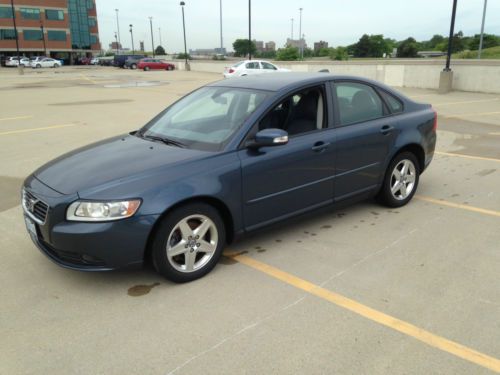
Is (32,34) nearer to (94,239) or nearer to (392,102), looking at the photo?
(392,102)

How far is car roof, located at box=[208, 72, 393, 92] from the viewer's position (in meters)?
4.31

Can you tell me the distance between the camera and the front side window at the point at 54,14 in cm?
8362

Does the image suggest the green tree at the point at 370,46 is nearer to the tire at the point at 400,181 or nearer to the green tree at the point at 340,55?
the green tree at the point at 340,55

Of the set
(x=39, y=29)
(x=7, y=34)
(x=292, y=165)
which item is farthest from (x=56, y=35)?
(x=292, y=165)

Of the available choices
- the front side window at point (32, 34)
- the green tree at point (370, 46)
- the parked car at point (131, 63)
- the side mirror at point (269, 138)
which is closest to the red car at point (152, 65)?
the parked car at point (131, 63)

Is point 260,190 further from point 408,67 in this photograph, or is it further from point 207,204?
point 408,67

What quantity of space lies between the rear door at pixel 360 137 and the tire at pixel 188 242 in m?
1.48

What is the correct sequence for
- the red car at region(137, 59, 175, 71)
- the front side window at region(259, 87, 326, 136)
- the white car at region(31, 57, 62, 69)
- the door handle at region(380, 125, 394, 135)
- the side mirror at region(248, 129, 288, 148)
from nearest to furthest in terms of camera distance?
1. the side mirror at region(248, 129, 288, 148)
2. the front side window at region(259, 87, 326, 136)
3. the door handle at region(380, 125, 394, 135)
4. the red car at region(137, 59, 175, 71)
5. the white car at region(31, 57, 62, 69)

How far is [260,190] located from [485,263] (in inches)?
79.7

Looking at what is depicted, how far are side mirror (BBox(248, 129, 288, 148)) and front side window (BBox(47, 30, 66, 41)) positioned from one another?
9288cm

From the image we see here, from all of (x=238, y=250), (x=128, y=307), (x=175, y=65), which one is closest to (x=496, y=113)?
(x=238, y=250)

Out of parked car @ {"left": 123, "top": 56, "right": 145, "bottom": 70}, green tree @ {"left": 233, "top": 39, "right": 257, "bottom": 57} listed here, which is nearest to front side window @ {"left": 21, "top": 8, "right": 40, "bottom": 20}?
parked car @ {"left": 123, "top": 56, "right": 145, "bottom": 70}

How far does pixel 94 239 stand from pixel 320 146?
Answer: 221 centimetres

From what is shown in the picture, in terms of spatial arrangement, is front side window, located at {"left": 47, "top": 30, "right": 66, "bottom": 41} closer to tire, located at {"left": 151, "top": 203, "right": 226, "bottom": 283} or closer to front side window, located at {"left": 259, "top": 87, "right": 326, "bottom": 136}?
front side window, located at {"left": 259, "top": 87, "right": 326, "bottom": 136}
